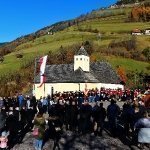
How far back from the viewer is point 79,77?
86500 millimetres

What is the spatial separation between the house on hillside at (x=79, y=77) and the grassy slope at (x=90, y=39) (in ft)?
38.2

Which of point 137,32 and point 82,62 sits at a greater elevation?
point 137,32

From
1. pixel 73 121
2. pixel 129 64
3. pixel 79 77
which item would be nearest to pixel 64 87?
pixel 79 77

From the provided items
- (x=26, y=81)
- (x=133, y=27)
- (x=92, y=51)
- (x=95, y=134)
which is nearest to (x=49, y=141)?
(x=95, y=134)

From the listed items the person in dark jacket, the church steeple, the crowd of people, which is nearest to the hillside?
the church steeple

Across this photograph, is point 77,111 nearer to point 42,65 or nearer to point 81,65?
point 42,65

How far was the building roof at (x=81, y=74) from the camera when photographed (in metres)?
86.3

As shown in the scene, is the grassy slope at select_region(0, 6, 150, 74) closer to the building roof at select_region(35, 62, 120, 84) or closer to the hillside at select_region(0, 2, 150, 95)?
the hillside at select_region(0, 2, 150, 95)

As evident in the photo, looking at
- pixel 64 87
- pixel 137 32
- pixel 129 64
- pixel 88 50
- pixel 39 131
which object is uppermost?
pixel 137 32

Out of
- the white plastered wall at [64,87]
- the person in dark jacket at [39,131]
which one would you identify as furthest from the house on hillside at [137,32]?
the person in dark jacket at [39,131]

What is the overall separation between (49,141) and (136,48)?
93553 mm

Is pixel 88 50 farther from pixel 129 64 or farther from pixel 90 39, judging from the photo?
pixel 90 39

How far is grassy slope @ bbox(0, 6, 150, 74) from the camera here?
4156 inches

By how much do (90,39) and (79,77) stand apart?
39797mm
